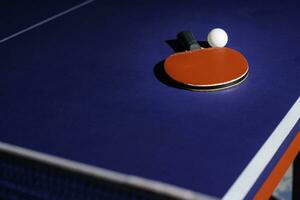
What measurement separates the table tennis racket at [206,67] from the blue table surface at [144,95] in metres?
0.03

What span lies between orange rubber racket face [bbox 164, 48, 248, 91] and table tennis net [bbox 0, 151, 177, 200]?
568 mm

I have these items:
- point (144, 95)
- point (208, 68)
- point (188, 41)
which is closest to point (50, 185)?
point (144, 95)

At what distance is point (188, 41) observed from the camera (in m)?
1.76

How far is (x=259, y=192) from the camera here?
1135mm

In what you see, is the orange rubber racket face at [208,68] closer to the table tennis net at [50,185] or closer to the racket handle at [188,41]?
the racket handle at [188,41]

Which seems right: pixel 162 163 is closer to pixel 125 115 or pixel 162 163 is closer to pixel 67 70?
pixel 125 115

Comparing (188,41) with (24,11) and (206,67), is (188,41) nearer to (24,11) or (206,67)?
(206,67)

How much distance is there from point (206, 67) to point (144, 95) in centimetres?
22

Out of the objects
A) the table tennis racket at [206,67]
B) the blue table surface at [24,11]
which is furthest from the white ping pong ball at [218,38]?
the blue table surface at [24,11]

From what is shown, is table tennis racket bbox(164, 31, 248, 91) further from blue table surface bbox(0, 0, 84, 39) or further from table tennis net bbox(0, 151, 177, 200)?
blue table surface bbox(0, 0, 84, 39)

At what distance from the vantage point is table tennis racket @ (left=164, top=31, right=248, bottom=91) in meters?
1.49

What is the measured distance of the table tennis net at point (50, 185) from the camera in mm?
966

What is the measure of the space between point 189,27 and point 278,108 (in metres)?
0.72


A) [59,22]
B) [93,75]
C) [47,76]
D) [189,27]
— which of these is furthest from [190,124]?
[59,22]
